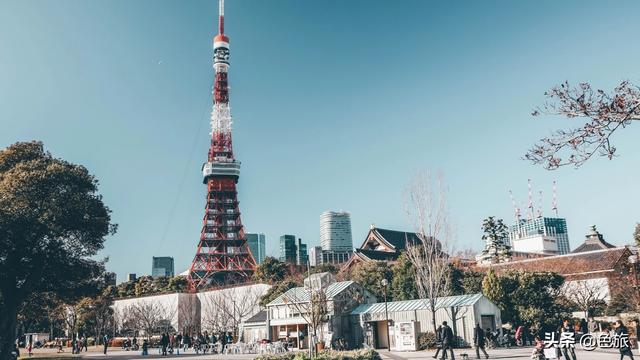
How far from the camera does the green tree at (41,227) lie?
27375 mm

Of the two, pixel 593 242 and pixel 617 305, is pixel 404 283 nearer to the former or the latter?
pixel 617 305

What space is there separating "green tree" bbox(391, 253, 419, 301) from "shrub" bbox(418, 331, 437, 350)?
42.9 ft

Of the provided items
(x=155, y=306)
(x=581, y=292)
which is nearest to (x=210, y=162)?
(x=155, y=306)

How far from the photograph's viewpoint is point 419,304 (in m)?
31.3

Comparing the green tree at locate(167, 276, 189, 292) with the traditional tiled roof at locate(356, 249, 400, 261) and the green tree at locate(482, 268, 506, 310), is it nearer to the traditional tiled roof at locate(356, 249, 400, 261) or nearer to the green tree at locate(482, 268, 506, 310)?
the traditional tiled roof at locate(356, 249, 400, 261)

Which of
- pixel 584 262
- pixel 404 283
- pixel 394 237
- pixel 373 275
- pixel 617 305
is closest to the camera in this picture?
pixel 617 305

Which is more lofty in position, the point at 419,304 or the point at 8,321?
the point at 8,321

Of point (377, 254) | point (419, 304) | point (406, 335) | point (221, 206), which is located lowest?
point (406, 335)

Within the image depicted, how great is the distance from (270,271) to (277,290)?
33.8 feet

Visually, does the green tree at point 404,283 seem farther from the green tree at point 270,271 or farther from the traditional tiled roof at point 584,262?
the green tree at point 270,271

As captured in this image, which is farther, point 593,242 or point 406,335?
point 593,242

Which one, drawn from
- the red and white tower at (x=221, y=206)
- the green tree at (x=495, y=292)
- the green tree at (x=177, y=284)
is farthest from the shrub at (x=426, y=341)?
the red and white tower at (x=221, y=206)

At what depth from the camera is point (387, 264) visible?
4884 centimetres

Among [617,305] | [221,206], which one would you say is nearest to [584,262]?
[617,305]
